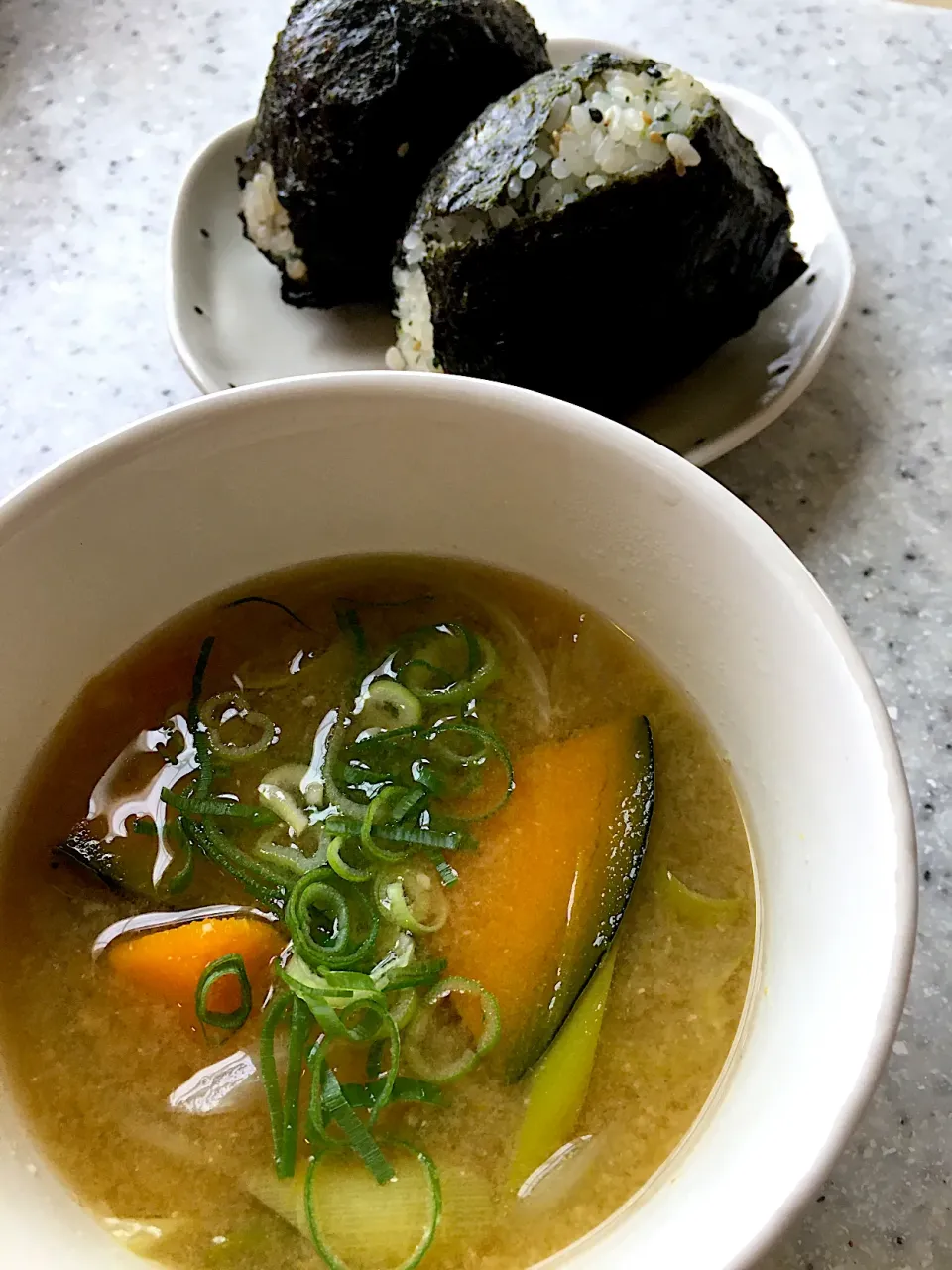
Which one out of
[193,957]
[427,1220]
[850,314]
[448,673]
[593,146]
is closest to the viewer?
[427,1220]

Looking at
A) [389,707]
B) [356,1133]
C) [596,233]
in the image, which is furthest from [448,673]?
[596,233]

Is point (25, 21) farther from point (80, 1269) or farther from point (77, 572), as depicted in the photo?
point (80, 1269)

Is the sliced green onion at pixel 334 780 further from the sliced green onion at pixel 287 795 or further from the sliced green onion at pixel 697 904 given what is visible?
the sliced green onion at pixel 697 904

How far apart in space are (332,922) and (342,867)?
0.05m

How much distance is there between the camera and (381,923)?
2.98 ft

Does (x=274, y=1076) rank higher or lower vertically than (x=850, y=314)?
higher

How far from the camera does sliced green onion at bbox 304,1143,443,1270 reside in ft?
2.60

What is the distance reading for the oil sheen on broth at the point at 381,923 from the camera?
2.72 ft

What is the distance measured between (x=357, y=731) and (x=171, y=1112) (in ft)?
1.12

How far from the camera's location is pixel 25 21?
5.72ft

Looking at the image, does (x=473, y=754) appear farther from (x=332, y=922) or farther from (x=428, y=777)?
(x=332, y=922)

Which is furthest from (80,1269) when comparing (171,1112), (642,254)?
(642,254)

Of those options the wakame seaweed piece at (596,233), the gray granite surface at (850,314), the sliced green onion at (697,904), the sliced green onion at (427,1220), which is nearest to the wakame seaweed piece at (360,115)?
the wakame seaweed piece at (596,233)

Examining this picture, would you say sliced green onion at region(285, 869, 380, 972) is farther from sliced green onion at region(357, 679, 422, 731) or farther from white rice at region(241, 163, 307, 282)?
white rice at region(241, 163, 307, 282)
